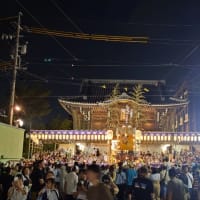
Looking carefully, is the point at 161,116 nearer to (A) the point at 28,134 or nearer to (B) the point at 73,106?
(B) the point at 73,106

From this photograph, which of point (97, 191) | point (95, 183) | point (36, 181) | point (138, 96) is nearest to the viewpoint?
point (97, 191)

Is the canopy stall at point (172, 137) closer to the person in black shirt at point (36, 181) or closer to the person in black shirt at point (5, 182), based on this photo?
the person in black shirt at point (36, 181)

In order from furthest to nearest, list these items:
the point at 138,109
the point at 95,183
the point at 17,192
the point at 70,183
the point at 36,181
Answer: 1. the point at 138,109
2. the point at 36,181
3. the point at 70,183
4. the point at 17,192
5. the point at 95,183

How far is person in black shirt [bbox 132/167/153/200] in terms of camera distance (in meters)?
Answer: 7.65

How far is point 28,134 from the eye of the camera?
32.9 metres

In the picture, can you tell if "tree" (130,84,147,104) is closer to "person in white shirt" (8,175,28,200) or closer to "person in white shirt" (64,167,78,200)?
"person in white shirt" (64,167,78,200)

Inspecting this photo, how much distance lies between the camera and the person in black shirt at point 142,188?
765 cm

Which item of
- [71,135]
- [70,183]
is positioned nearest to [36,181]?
[70,183]

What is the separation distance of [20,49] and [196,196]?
1386cm

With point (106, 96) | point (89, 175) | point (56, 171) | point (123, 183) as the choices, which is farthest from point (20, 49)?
point (106, 96)

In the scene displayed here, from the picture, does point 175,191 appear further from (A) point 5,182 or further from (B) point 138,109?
(B) point 138,109

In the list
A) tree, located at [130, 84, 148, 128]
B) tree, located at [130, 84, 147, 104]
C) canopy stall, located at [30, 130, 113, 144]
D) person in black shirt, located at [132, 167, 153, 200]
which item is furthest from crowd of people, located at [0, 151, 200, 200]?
tree, located at [130, 84, 147, 104]

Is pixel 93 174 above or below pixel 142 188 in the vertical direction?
above

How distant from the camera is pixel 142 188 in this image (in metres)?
7.69
